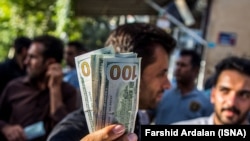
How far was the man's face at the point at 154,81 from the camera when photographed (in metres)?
2.10

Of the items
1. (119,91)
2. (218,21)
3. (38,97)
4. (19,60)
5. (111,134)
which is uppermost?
(218,21)

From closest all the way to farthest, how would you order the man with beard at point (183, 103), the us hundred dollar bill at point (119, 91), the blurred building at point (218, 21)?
the us hundred dollar bill at point (119, 91) < the man with beard at point (183, 103) < the blurred building at point (218, 21)

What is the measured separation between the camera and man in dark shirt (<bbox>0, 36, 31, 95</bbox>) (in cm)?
511

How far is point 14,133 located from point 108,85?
220 centimetres

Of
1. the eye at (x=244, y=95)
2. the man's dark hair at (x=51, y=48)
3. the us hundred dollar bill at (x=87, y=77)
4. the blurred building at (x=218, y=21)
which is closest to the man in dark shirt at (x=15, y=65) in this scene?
the blurred building at (x=218, y=21)

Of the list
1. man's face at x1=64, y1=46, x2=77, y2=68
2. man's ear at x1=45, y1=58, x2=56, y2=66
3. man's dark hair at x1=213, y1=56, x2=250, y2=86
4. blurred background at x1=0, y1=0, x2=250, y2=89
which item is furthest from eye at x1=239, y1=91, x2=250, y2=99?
man's face at x1=64, y1=46, x2=77, y2=68

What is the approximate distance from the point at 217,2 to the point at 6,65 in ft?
9.03

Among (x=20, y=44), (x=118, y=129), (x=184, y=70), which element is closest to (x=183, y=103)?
(x=184, y=70)

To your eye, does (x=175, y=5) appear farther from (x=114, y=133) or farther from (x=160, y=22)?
(x=114, y=133)

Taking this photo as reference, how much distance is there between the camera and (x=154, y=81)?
2139mm

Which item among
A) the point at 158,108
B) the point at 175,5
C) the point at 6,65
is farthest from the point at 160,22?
the point at 158,108

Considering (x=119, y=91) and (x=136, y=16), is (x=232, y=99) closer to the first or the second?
(x=119, y=91)

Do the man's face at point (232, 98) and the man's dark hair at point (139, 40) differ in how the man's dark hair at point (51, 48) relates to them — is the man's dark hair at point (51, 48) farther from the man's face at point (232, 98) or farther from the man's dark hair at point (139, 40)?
the man's dark hair at point (139, 40)

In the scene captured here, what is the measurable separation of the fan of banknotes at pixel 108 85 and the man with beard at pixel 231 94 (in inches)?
68.4
